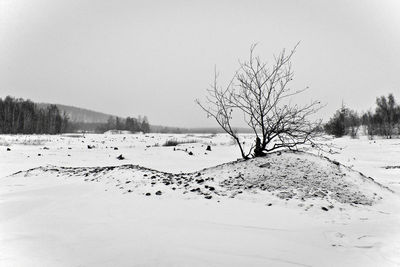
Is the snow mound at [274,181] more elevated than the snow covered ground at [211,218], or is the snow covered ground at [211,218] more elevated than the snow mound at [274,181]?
the snow mound at [274,181]

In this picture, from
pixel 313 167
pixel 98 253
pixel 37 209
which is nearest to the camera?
pixel 98 253

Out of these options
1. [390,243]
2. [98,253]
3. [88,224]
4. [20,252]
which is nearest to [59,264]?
[98,253]

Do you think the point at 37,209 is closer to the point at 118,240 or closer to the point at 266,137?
the point at 118,240

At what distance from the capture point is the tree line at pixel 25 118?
2416 inches

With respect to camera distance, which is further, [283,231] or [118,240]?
[283,231]

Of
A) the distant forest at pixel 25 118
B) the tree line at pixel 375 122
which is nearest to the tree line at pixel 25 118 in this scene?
the distant forest at pixel 25 118

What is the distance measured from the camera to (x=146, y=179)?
208 inches

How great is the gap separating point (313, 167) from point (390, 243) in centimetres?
218

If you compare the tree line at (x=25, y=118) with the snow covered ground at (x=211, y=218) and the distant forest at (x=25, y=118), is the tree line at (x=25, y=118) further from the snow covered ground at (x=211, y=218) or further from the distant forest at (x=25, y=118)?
the snow covered ground at (x=211, y=218)

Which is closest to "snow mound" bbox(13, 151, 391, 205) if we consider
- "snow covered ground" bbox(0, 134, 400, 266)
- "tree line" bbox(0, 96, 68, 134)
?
"snow covered ground" bbox(0, 134, 400, 266)

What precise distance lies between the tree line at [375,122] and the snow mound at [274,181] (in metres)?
28.7

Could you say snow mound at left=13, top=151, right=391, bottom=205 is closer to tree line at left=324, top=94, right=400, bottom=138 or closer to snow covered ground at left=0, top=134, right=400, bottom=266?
snow covered ground at left=0, top=134, right=400, bottom=266

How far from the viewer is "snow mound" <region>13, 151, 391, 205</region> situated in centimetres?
413

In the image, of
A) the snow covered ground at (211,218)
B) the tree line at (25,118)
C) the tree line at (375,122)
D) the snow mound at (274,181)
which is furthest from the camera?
the tree line at (25,118)
